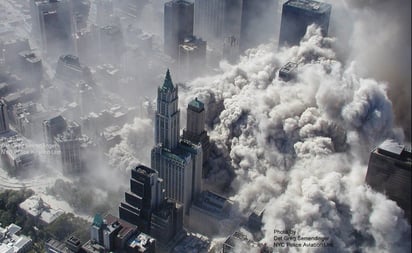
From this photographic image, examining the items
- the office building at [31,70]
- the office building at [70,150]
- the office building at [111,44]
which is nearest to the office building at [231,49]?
the office building at [111,44]

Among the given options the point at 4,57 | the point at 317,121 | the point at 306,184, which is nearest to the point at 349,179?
the point at 306,184

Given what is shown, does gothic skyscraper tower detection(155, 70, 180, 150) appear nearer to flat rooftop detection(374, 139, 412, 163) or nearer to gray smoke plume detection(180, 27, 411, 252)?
gray smoke plume detection(180, 27, 411, 252)

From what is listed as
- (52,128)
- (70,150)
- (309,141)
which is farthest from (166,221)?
(52,128)

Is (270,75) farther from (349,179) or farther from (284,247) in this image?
(284,247)

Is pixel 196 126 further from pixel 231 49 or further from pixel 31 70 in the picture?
pixel 31 70

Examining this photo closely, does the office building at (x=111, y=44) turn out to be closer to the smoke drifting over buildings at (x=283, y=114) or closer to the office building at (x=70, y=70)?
the smoke drifting over buildings at (x=283, y=114)
